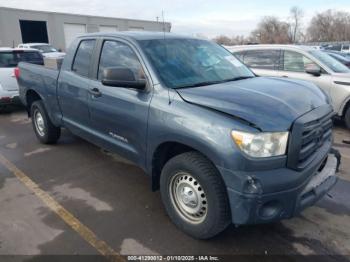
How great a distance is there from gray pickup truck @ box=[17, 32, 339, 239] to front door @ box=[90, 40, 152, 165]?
0.5 inches

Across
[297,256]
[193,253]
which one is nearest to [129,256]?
[193,253]

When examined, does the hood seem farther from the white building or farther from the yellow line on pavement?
the white building

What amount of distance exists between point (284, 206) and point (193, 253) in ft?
2.96

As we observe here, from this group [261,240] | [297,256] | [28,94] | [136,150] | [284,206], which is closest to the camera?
[284,206]

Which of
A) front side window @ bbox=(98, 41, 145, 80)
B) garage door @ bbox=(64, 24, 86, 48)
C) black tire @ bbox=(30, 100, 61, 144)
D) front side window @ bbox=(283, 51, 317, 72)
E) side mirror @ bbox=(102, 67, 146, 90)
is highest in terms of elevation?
garage door @ bbox=(64, 24, 86, 48)

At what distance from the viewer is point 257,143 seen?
102 inches

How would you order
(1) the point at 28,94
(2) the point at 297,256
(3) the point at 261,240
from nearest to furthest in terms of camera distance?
(2) the point at 297,256, (3) the point at 261,240, (1) the point at 28,94

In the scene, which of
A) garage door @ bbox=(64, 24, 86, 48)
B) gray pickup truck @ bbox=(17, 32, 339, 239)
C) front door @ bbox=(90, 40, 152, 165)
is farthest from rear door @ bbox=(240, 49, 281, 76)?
garage door @ bbox=(64, 24, 86, 48)

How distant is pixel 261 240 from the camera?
10.3 feet

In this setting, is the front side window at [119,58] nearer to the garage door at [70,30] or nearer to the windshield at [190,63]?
the windshield at [190,63]

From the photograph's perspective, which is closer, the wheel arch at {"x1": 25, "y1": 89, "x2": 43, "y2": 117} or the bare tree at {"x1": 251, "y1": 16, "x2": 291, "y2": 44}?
the wheel arch at {"x1": 25, "y1": 89, "x2": 43, "y2": 117}

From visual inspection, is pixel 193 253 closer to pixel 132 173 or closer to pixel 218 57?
pixel 132 173

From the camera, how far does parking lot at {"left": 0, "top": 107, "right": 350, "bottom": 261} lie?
10.0 ft

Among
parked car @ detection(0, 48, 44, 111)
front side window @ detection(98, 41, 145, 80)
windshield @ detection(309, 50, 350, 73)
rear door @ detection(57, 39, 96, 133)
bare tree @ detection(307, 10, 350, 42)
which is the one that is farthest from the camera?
bare tree @ detection(307, 10, 350, 42)
